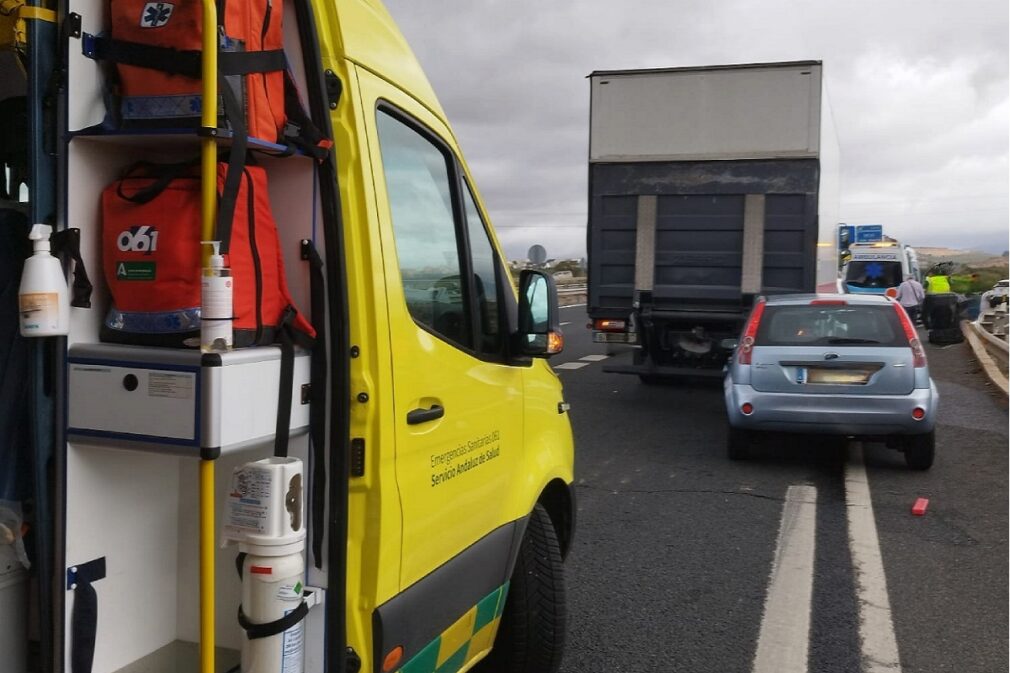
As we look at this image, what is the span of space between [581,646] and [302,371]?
2513 mm

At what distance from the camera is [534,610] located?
12.1 feet

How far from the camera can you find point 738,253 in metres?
11.4

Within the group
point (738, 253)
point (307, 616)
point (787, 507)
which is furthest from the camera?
point (738, 253)

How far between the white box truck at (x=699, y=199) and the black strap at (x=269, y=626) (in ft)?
31.9

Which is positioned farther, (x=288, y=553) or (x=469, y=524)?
(x=469, y=524)

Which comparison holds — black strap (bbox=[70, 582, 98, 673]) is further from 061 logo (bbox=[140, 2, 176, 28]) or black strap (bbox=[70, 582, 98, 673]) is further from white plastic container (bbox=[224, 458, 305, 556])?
061 logo (bbox=[140, 2, 176, 28])

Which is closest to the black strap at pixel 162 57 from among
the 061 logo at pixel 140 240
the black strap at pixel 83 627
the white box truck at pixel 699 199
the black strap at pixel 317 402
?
the 061 logo at pixel 140 240

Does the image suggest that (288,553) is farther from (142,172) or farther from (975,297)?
(975,297)

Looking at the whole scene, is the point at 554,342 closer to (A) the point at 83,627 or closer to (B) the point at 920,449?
(A) the point at 83,627

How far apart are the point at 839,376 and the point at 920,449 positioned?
920mm

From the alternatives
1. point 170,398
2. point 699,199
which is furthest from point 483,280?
point 699,199

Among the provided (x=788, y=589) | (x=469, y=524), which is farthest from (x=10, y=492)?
(x=788, y=589)

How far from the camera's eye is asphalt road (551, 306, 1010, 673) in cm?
439

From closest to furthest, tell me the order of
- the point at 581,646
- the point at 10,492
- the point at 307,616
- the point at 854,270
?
the point at 10,492 < the point at 307,616 < the point at 581,646 < the point at 854,270
